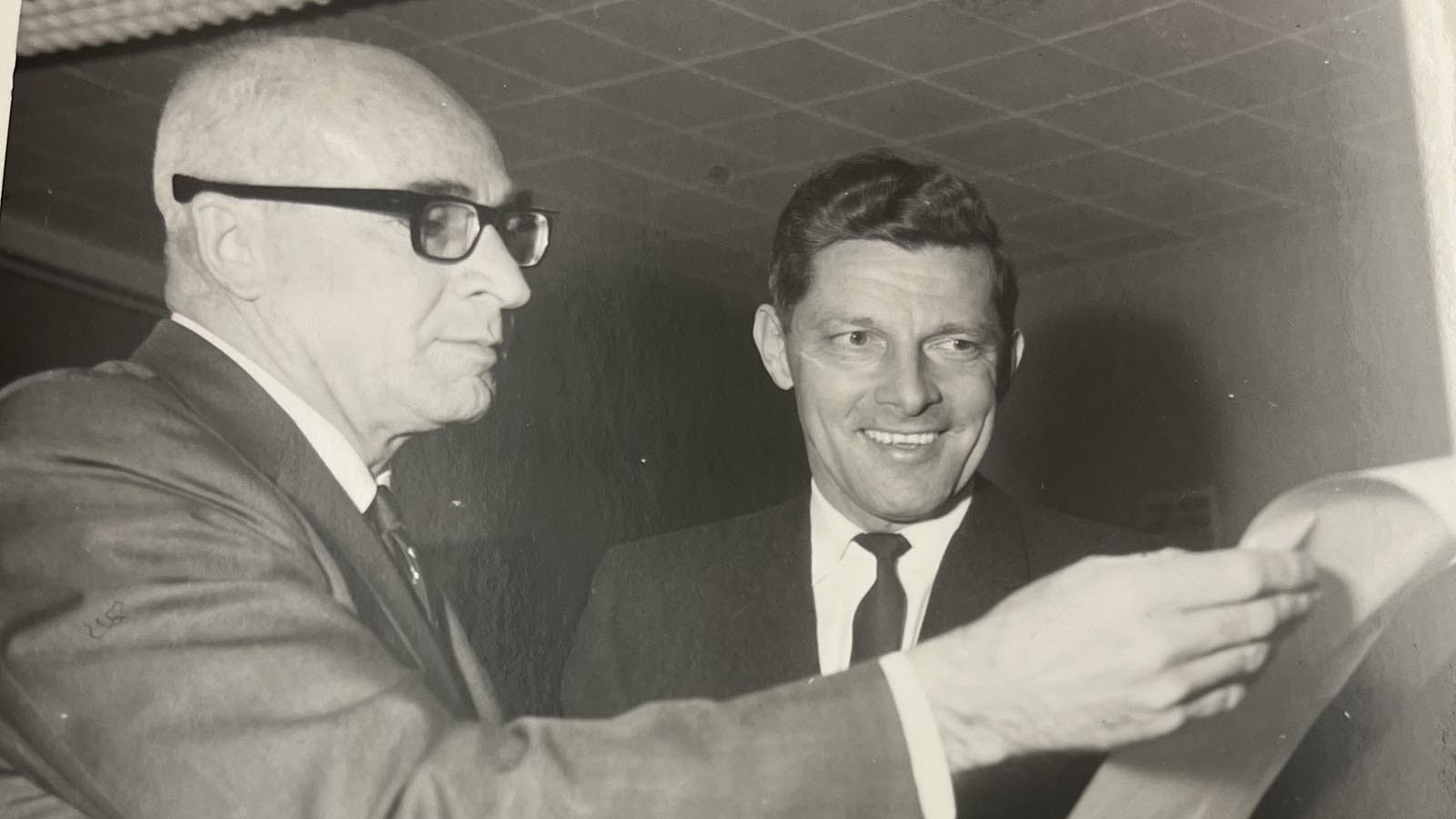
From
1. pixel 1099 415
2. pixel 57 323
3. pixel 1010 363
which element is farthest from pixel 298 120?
pixel 1099 415

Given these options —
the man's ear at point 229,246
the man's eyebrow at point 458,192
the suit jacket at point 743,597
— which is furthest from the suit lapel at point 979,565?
the man's ear at point 229,246

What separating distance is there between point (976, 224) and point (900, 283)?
0.13m

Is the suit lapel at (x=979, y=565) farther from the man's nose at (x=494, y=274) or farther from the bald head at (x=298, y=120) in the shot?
the bald head at (x=298, y=120)

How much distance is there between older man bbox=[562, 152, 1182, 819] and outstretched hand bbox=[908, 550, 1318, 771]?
0.14 m

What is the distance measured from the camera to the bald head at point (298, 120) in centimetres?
193

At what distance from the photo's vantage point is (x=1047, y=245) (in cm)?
191

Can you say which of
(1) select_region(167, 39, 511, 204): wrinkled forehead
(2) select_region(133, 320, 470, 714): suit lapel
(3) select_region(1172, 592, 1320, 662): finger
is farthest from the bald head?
(3) select_region(1172, 592, 1320, 662): finger

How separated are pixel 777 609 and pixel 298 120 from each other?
0.75 meters

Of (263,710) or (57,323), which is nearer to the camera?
(263,710)

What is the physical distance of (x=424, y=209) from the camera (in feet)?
6.32

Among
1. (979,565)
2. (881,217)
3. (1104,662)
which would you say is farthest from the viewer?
(881,217)

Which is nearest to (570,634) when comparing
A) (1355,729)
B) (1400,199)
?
(1355,729)

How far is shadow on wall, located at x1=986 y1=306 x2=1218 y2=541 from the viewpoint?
72.0 inches

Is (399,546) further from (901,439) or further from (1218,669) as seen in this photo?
(1218,669)
